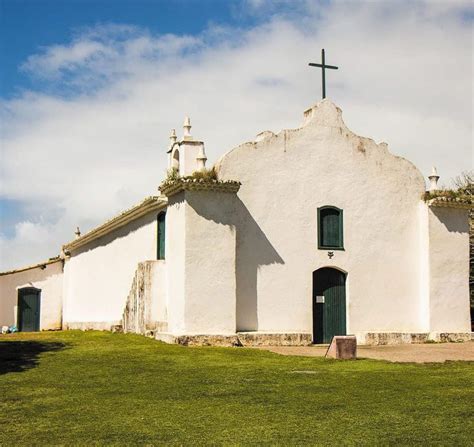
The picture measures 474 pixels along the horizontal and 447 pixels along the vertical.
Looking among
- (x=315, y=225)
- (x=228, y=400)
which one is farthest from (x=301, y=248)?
(x=228, y=400)

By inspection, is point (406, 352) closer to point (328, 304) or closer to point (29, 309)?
point (328, 304)

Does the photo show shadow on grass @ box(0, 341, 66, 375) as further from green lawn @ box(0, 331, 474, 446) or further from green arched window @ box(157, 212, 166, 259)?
green arched window @ box(157, 212, 166, 259)

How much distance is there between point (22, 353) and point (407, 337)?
10.4 meters

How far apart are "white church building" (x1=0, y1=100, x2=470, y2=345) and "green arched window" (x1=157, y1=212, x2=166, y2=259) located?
0.11 ft

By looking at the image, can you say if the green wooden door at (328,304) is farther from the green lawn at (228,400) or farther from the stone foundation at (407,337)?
the green lawn at (228,400)

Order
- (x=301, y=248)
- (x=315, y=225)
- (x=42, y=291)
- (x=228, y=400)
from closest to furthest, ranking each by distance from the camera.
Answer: (x=228, y=400) → (x=301, y=248) → (x=315, y=225) → (x=42, y=291)

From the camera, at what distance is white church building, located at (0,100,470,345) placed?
1848 centimetres

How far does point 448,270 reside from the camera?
856 inches

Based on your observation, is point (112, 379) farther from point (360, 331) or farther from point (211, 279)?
point (360, 331)

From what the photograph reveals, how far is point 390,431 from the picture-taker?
7699 millimetres

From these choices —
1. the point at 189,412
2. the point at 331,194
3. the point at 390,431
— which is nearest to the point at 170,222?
the point at 331,194

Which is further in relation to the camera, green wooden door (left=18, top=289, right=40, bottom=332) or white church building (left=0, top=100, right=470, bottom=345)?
Answer: green wooden door (left=18, top=289, right=40, bottom=332)

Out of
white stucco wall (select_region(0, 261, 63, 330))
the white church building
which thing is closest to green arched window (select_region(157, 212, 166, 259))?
the white church building

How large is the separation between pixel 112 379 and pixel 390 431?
5.51 m
